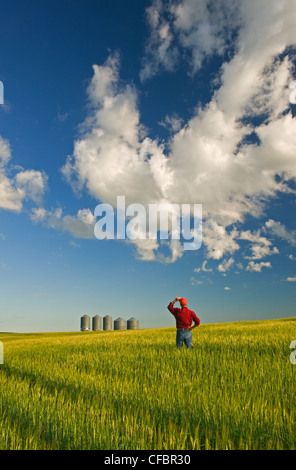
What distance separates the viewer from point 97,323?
68.1 m

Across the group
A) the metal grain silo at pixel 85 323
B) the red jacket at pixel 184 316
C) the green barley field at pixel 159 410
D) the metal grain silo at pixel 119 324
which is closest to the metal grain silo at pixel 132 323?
the metal grain silo at pixel 119 324

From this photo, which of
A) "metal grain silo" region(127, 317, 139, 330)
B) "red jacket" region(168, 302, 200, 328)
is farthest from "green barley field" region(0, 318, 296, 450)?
"metal grain silo" region(127, 317, 139, 330)

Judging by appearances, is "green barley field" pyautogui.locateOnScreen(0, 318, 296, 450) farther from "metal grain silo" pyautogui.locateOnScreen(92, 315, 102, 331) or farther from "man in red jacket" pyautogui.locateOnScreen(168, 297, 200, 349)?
"metal grain silo" pyautogui.locateOnScreen(92, 315, 102, 331)

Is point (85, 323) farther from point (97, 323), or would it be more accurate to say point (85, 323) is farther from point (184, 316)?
point (184, 316)

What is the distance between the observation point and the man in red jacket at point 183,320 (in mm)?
10945

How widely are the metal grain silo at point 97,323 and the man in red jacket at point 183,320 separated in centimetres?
5992

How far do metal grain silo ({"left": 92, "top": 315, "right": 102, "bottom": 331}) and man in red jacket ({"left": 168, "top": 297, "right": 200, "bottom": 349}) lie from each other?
197 ft

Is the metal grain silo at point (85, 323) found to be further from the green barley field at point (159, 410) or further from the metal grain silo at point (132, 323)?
the green barley field at point (159, 410)

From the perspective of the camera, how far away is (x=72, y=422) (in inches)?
162

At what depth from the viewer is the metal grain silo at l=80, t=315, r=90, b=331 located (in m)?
68.1

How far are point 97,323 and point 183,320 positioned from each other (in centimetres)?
6104

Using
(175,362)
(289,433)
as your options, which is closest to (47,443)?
(289,433)
